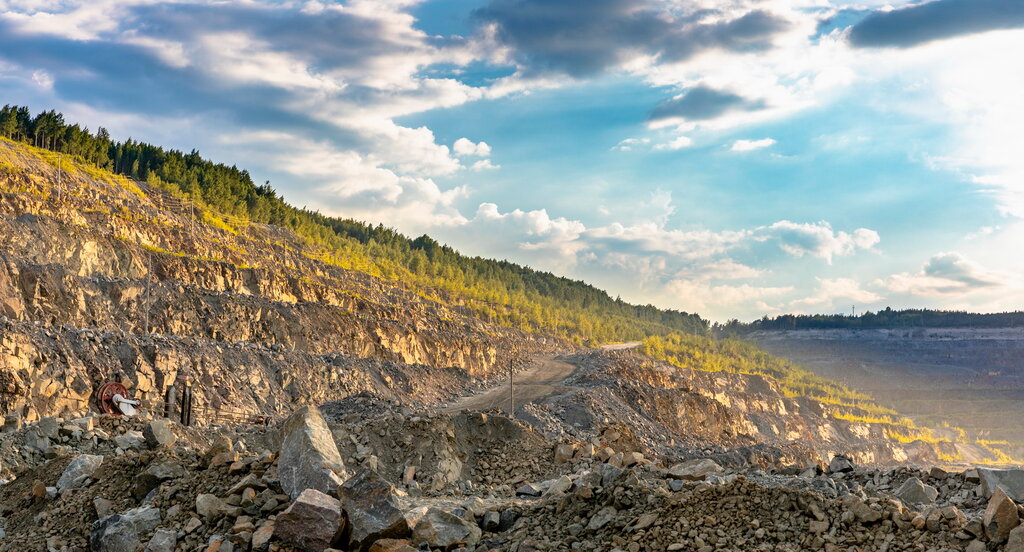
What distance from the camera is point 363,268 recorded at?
10338cm

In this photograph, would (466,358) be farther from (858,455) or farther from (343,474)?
(343,474)

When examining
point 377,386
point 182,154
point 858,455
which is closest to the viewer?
point 377,386

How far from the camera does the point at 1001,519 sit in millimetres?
10000

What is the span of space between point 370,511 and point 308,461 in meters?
1.58

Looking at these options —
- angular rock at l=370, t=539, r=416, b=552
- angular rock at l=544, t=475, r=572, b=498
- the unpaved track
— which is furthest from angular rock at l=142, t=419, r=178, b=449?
the unpaved track

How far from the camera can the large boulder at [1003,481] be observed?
1392 centimetres

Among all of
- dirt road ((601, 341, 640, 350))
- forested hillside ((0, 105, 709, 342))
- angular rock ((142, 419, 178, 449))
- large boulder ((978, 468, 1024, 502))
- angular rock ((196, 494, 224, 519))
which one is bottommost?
dirt road ((601, 341, 640, 350))

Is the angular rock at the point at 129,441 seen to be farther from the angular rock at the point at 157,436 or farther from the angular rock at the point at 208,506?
the angular rock at the point at 208,506

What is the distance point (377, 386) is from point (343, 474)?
140 feet

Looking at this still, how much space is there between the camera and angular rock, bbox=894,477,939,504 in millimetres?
14452

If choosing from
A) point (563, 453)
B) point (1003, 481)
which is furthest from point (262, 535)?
point (1003, 481)

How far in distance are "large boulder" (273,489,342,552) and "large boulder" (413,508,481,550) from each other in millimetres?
1239

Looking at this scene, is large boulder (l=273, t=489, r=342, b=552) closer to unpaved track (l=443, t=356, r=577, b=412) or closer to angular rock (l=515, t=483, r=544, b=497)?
angular rock (l=515, t=483, r=544, b=497)

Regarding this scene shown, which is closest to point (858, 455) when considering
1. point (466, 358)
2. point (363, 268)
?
point (466, 358)
